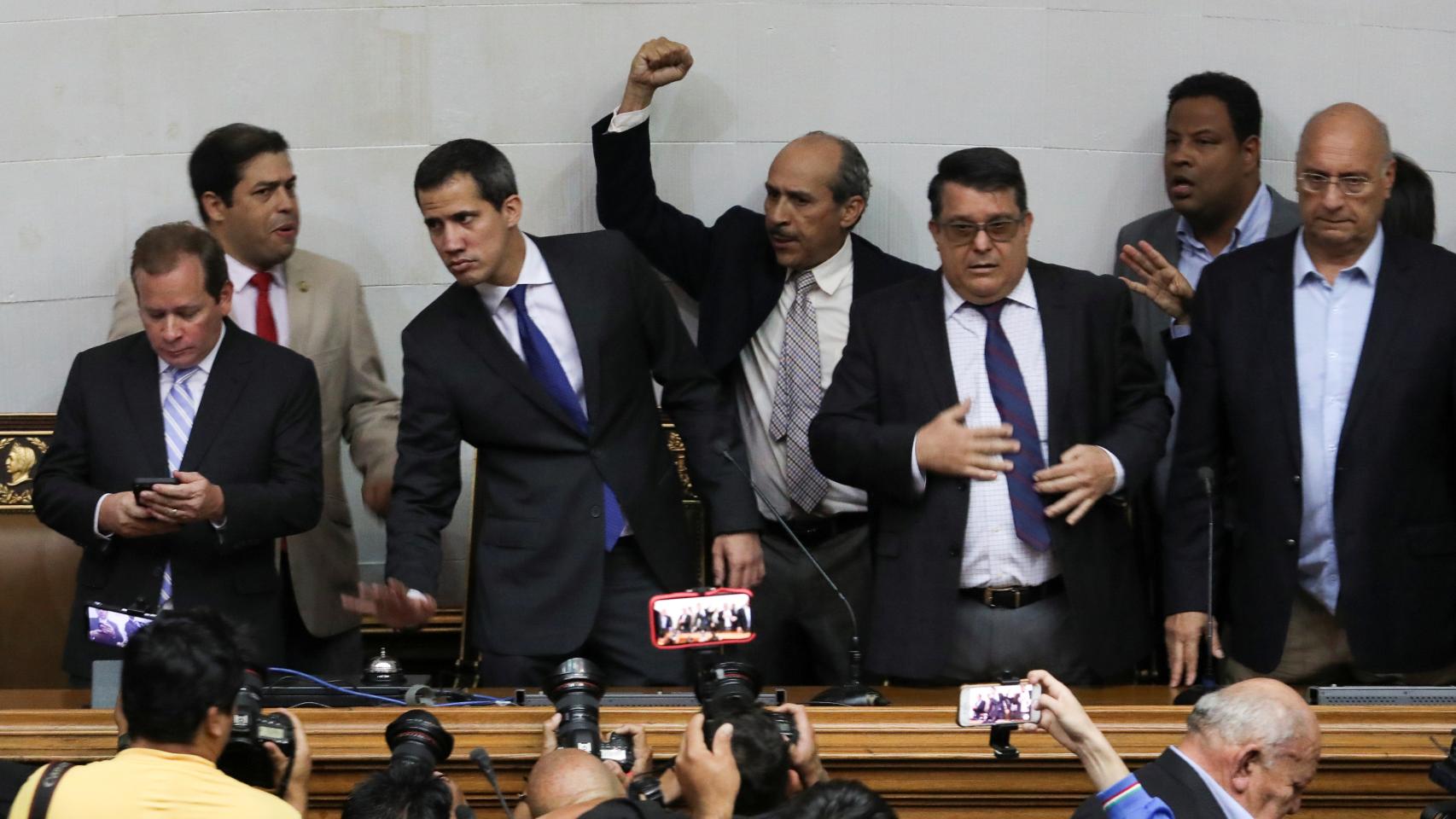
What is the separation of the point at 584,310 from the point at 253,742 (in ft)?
4.11

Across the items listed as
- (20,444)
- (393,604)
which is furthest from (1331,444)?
(20,444)

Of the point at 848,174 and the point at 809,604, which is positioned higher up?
the point at 848,174

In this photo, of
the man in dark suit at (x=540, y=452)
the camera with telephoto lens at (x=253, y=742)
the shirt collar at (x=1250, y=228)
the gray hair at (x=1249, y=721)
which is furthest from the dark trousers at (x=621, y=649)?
the shirt collar at (x=1250, y=228)

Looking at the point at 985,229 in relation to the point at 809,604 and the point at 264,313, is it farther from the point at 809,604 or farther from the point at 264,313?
the point at 264,313

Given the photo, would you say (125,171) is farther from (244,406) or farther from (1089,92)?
(1089,92)

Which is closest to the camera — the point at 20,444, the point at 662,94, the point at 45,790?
the point at 45,790

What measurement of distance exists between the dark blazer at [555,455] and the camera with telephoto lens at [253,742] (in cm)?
78

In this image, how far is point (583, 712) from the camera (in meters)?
2.95

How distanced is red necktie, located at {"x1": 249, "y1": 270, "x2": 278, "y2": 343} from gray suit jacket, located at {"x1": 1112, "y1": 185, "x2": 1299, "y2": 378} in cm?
192

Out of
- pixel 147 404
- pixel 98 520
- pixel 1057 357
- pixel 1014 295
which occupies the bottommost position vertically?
pixel 98 520

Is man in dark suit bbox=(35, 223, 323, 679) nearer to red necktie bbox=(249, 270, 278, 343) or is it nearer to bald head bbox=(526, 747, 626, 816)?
red necktie bbox=(249, 270, 278, 343)

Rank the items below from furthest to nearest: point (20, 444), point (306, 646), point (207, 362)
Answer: point (20, 444)
point (306, 646)
point (207, 362)

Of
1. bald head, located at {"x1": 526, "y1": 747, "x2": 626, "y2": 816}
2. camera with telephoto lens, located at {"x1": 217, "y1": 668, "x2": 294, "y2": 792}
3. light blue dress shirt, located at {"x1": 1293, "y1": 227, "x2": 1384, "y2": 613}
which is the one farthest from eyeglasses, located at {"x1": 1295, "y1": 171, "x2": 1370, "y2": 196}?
camera with telephoto lens, located at {"x1": 217, "y1": 668, "x2": 294, "y2": 792}

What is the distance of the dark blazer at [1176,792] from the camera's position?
2580mm
